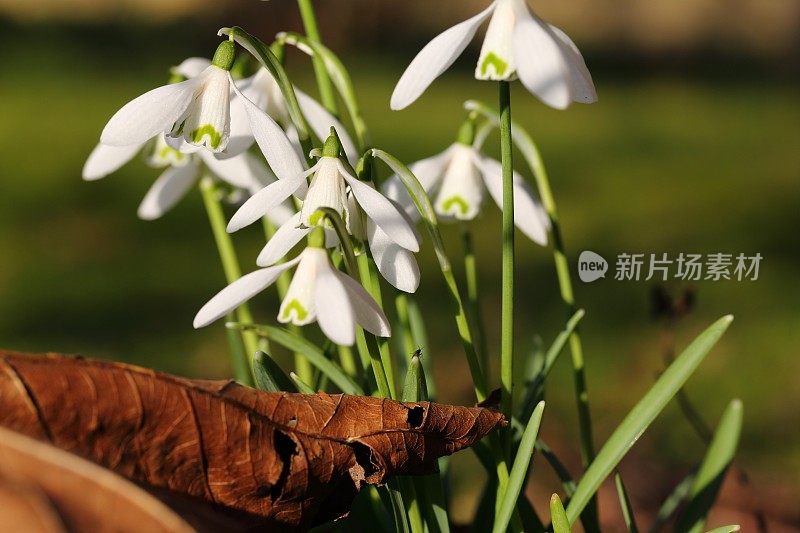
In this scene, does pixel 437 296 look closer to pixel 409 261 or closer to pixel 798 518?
pixel 798 518

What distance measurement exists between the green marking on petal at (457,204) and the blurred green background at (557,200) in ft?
1.24

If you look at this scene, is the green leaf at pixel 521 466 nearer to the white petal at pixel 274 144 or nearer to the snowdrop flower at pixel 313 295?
the snowdrop flower at pixel 313 295

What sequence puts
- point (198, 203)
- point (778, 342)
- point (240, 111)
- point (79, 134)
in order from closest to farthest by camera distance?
point (240, 111), point (778, 342), point (198, 203), point (79, 134)

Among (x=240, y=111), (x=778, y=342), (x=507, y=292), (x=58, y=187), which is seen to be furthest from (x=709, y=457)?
(x=58, y=187)

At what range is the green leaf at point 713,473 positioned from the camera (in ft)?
2.94

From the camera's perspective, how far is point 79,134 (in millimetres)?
4184

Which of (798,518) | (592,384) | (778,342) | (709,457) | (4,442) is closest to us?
(4,442)

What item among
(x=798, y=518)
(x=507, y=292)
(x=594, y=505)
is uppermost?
(x=507, y=292)

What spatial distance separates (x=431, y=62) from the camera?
2.22 ft

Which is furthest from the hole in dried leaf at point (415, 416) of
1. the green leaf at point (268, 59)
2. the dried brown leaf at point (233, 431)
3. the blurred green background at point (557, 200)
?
the blurred green background at point (557, 200)

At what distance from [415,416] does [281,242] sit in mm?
149

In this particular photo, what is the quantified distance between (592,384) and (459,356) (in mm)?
335

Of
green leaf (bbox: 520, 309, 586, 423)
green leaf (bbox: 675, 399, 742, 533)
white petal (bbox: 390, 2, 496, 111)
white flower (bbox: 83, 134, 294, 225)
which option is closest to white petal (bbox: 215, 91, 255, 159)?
white flower (bbox: 83, 134, 294, 225)

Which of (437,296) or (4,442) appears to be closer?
(4,442)
